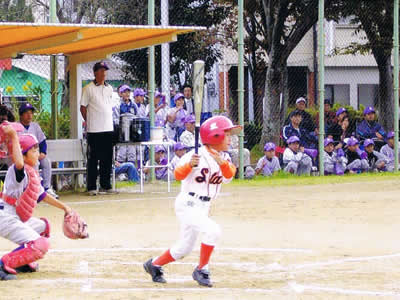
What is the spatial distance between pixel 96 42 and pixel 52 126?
2028mm

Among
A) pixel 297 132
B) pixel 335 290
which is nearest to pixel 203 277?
pixel 335 290

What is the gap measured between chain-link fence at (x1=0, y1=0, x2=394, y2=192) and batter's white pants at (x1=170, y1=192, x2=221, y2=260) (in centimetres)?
917

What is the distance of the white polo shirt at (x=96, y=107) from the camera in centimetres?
1519

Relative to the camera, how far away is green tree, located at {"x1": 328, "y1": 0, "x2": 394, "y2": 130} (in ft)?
64.7

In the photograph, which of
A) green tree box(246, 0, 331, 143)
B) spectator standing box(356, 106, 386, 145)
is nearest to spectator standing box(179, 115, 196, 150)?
green tree box(246, 0, 331, 143)

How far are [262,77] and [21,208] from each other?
12096mm

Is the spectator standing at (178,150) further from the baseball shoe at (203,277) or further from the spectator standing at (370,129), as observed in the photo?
the baseball shoe at (203,277)

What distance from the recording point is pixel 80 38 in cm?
1390

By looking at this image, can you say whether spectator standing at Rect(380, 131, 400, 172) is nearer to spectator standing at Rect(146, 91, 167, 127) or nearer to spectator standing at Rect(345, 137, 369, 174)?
spectator standing at Rect(345, 137, 369, 174)

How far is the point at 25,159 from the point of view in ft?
26.9

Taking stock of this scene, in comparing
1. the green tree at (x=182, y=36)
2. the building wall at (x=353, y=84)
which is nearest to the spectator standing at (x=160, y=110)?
the green tree at (x=182, y=36)

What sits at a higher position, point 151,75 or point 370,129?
point 151,75

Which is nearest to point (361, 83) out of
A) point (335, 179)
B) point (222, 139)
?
point (335, 179)

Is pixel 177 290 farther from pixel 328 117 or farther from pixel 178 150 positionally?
pixel 328 117
